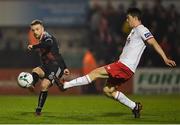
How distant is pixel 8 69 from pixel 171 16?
635 centimetres

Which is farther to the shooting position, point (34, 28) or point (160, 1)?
point (160, 1)

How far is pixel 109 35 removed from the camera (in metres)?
24.3

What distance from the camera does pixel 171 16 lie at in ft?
79.5

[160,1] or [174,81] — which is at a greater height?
[160,1]

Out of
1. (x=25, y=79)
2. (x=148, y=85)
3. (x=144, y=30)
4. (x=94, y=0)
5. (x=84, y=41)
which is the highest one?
(x=94, y=0)

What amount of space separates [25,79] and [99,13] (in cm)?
1195

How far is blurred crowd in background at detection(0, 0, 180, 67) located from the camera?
2402 cm

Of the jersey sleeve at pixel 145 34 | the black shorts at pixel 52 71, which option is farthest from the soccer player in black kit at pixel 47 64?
the jersey sleeve at pixel 145 34

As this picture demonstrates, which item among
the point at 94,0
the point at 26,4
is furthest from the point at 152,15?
the point at 26,4

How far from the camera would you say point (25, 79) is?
12547mm

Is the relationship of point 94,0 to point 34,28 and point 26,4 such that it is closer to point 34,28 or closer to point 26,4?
point 26,4

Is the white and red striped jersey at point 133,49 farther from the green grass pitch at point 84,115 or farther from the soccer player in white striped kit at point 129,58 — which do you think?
the green grass pitch at point 84,115

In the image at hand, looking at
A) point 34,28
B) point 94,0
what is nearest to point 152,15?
point 94,0

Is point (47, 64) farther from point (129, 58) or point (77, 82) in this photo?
point (129, 58)
